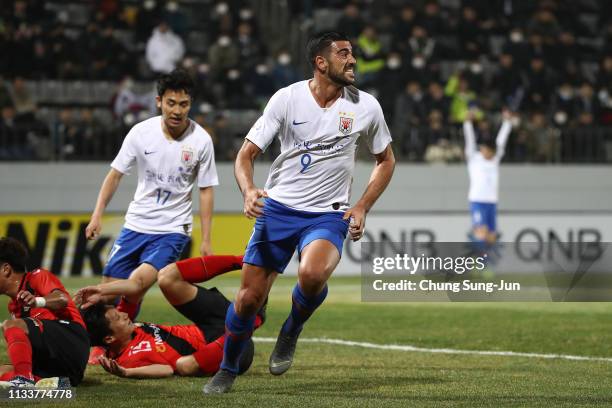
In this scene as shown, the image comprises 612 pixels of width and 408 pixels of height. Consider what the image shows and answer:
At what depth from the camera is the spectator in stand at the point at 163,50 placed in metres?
23.2

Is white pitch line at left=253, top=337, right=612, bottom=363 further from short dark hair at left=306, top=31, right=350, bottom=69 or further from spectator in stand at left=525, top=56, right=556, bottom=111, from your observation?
spectator in stand at left=525, top=56, right=556, bottom=111

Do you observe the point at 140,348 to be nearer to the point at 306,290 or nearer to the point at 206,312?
the point at 206,312

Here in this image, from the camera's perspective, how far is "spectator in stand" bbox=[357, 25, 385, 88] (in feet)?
77.6

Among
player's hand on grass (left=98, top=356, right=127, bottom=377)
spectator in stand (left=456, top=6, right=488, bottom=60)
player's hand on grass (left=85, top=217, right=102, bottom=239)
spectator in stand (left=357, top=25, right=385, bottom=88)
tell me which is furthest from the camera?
spectator in stand (left=456, top=6, right=488, bottom=60)

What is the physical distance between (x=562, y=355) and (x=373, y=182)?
3.27 meters

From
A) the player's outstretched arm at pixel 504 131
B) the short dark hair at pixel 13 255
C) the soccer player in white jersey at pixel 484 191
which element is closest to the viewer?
the short dark hair at pixel 13 255

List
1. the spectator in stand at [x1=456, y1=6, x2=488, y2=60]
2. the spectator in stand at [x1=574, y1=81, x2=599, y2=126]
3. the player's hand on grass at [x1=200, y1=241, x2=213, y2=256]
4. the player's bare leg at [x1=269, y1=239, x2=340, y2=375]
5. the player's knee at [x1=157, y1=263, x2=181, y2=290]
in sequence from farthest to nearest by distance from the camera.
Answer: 1. the spectator in stand at [x1=456, y1=6, x2=488, y2=60]
2. the spectator in stand at [x1=574, y1=81, x2=599, y2=126]
3. the player's hand on grass at [x1=200, y1=241, x2=213, y2=256]
4. the player's knee at [x1=157, y1=263, x2=181, y2=290]
5. the player's bare leg at [x1=269, y1=239, x2=340, y2=375]

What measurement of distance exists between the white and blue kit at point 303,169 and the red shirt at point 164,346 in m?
1.18

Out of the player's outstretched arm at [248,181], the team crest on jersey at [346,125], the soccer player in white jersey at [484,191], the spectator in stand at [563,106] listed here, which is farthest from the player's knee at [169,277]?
the spectator in stand at [563,106]

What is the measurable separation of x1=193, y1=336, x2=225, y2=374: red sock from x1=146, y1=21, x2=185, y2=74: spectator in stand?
48.5 feet

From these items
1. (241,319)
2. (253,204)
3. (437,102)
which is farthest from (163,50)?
(253,204)

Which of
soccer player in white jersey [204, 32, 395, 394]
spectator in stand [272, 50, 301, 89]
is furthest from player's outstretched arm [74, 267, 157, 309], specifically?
spectator in stand [272, 50, 301, 89]

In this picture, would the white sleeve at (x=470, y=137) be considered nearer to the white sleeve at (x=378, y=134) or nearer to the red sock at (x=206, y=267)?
the red sock at (x=206, y=267)

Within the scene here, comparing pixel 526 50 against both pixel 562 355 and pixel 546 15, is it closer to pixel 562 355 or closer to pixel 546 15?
pixel 546 15
